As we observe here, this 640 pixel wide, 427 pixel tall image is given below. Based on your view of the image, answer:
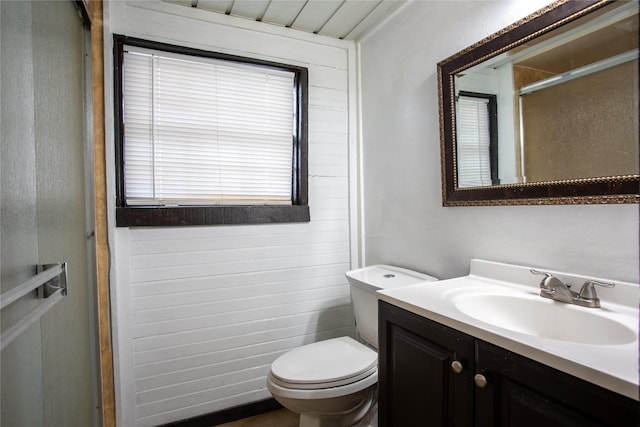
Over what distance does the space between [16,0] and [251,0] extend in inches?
47.4

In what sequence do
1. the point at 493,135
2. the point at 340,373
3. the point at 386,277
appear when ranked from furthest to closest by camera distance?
the point at 386,277, the point at 340,373, the point at 493,135

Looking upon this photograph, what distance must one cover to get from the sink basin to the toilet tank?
43 cm

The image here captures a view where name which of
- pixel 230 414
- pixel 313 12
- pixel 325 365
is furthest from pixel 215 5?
pixel 230 414

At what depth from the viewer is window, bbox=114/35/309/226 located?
1717mm

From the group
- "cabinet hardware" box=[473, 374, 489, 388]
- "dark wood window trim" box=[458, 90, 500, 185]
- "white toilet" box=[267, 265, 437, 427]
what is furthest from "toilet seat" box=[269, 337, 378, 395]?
"dark wood window trim" box=[458, 90, 500, 185]

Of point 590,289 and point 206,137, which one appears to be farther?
point 206,137

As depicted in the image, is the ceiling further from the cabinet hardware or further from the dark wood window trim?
the cabinet hardware

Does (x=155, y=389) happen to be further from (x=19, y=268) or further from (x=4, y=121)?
(x=4, y=121)

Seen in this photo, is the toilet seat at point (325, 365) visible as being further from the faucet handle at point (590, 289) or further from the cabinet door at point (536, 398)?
the faucet handle at point (590, 289)

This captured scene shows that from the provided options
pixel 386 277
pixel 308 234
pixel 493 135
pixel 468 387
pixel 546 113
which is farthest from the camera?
pixel 308 234

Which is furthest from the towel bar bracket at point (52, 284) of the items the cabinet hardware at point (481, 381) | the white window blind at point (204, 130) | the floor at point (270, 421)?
the floor at point (270, 421)

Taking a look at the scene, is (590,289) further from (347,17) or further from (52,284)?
(347,17)

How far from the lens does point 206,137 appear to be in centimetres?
186

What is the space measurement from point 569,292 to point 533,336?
1.09 ft
